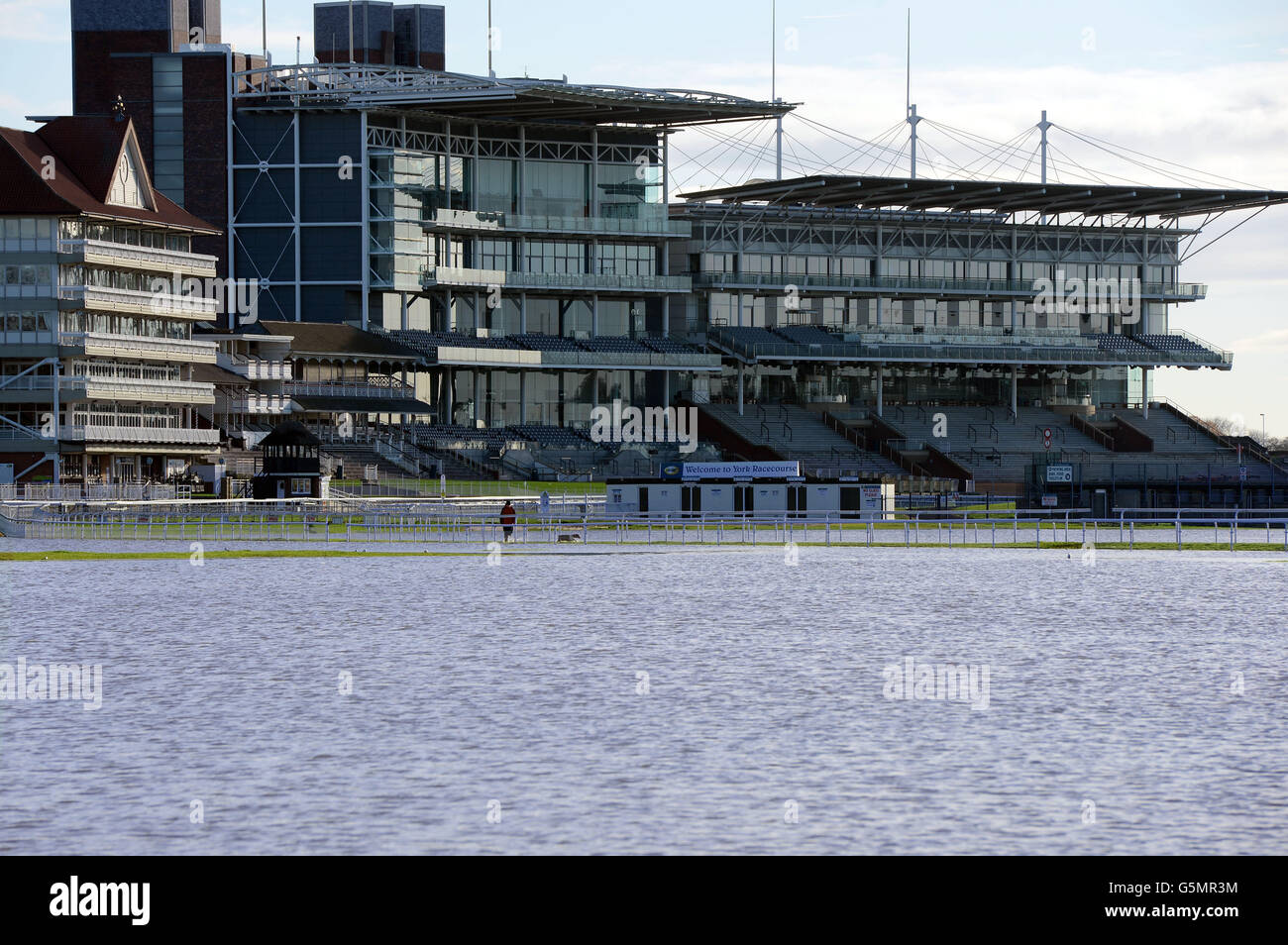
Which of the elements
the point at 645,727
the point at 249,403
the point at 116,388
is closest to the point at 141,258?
the point at 116,388

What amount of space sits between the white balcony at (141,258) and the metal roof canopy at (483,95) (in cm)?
1199

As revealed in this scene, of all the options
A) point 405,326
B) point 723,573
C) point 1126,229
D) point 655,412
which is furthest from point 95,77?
point 723,573

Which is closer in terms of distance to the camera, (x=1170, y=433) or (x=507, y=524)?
(x=507, y=524)

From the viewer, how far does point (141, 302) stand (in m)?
96.8

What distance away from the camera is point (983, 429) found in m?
119

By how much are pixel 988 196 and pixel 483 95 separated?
31144 millimetres

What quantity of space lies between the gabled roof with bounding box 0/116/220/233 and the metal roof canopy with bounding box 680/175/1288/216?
35.1 meters

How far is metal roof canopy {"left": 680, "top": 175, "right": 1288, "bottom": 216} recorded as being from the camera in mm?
114250

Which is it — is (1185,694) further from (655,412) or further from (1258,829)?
(655,412)

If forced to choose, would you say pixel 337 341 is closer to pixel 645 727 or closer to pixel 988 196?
pixel 988 196
